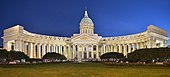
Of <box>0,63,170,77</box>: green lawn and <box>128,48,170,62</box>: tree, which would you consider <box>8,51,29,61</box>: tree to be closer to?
<box>128,48,170,62</box>: tree

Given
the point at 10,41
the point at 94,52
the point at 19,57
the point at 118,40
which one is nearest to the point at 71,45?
the point at 94,52

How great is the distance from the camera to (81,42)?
145375 mm

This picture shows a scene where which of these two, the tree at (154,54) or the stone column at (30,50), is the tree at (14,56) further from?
the stone column at (30,50)

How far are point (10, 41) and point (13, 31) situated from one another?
5911mm

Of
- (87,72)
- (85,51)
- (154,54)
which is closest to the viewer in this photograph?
(87,72)

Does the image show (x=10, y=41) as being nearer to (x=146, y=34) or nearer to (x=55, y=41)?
(x=55, y=41)

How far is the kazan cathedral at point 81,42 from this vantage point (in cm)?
10681

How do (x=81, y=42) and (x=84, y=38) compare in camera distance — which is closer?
(x=84, y=38)

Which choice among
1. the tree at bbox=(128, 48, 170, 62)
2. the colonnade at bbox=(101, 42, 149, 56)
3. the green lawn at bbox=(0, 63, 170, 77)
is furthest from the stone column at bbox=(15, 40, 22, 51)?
the green lawn at bbox=(0, 63, 170, 77)

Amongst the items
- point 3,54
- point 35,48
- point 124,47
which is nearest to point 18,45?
point 35,48

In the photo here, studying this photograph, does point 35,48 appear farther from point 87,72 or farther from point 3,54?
point 87,72

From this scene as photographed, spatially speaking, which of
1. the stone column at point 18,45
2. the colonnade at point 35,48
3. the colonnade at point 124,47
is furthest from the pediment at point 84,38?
the stone column at point 18,45

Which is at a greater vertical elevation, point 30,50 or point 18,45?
point 18,45

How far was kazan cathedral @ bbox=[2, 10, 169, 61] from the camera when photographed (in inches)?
4205
